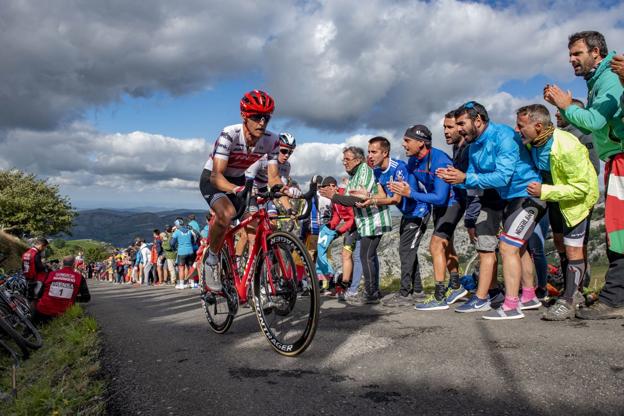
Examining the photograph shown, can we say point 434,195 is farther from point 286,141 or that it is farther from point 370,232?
point 286,141

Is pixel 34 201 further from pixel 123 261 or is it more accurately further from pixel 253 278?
pixel 253 278

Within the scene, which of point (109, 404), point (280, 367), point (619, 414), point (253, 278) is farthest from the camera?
point (253, 278)

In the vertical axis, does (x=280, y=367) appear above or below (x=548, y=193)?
below

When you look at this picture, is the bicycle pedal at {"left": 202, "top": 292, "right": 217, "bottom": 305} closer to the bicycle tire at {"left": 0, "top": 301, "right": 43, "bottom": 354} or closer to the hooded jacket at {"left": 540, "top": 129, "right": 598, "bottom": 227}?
the bicycle tire at {"left": 0, "top": 301, "right": 43, "bottom": 354}

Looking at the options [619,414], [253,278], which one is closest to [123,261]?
[253,278]

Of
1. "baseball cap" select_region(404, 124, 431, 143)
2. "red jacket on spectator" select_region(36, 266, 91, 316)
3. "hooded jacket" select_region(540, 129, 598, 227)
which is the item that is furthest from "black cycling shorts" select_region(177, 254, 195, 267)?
"hooded jacket" select_region(540, 129, 598, 227)

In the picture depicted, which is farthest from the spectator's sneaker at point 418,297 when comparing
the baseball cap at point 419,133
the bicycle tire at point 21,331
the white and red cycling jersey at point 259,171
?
the bicycle tire at point 21,331

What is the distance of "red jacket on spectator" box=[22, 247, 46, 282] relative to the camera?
430 inches

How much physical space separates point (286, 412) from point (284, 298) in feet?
4.77

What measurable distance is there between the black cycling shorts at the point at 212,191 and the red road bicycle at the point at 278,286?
38cm

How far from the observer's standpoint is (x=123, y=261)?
33.8 m

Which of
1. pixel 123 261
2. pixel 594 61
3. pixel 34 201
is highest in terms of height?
pixel 34 201

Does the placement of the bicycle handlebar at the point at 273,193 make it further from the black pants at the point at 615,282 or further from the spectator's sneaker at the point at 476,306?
the black pants at the point at 615,282

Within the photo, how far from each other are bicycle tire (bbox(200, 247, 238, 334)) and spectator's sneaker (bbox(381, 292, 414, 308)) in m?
2.66
